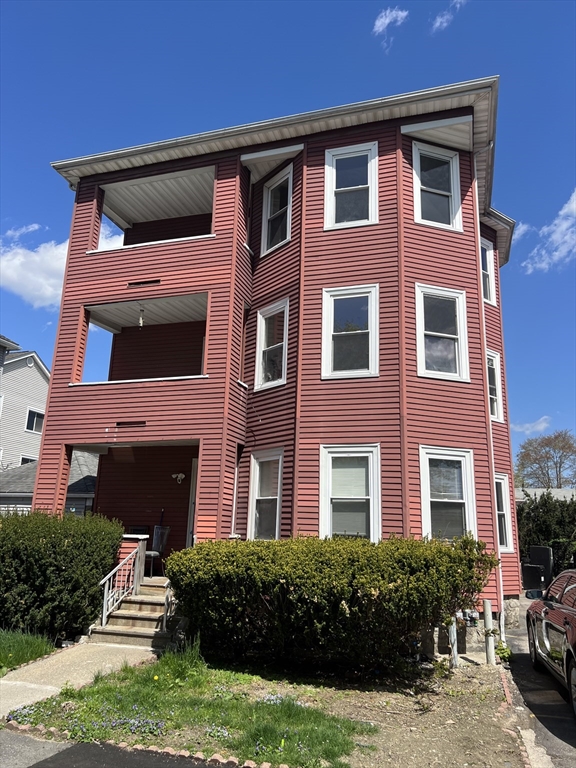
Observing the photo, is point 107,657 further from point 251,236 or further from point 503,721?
point 251,236

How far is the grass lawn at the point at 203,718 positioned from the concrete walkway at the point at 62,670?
1.15ft

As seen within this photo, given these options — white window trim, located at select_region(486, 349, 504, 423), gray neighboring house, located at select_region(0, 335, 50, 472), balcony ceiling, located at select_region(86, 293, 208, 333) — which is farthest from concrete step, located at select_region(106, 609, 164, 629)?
gray neighboring house, located at select_region(0, 335, 50, 472)

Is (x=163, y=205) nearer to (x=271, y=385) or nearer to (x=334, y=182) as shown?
(x=334, y=182)

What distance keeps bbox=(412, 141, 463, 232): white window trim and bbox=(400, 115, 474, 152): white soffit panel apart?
0.15 metres

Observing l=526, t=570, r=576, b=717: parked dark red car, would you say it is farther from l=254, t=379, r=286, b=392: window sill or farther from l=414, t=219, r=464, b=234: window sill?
l=414, t=219, r=464, b=234: window sill

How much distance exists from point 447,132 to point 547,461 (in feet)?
192

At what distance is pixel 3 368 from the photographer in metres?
28.3

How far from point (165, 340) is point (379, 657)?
979cm

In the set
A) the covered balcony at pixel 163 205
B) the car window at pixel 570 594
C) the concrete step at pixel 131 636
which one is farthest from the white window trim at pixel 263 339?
the car window at pixel 570 594

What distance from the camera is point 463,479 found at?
34.9 feet

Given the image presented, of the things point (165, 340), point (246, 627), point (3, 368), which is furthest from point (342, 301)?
point (3, 368)

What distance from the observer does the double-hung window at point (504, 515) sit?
12.3m

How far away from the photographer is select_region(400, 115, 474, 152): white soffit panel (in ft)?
38.4

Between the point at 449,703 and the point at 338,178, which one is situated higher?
the point at 338,178
